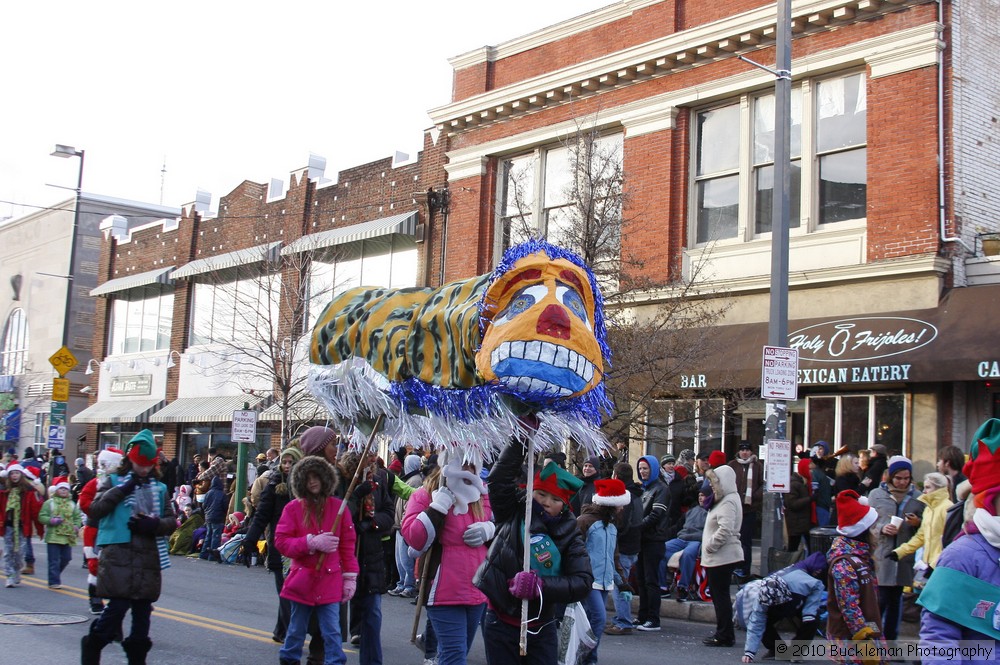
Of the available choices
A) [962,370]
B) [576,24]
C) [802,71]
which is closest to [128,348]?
[576,24]

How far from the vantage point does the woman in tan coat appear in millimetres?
10508

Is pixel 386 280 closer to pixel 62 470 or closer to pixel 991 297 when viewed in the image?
pixel 62 470

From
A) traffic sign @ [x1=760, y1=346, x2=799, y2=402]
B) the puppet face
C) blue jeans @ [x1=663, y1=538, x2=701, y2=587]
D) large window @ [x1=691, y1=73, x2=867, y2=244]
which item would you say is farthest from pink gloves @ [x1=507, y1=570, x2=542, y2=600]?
large window @ [x1=691, y1=73, x2=867, y2=244]

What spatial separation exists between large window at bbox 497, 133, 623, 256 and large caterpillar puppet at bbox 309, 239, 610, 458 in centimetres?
633

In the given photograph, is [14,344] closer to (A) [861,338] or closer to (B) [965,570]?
(A) [861,338]

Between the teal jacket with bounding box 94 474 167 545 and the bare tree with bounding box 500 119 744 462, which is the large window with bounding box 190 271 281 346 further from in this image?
the teal jacket with bounding box 94 474 167 545

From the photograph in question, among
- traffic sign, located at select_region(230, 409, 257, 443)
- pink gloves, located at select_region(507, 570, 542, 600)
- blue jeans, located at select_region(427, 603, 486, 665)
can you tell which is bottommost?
blue jeans, located at select_region(427, 603, 486, 665)

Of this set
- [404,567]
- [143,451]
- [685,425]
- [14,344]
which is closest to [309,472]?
[143,451]

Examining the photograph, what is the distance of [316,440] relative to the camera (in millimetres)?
8203

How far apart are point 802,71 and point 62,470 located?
1722 centimetres

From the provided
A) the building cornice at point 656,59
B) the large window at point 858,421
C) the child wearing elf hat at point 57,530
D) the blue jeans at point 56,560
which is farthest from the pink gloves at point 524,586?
the building cornice at point 656,59

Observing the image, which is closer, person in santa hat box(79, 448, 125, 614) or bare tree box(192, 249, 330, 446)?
person in santa hat box(79, 448, 125, 614)

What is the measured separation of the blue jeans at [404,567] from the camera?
13.5 m

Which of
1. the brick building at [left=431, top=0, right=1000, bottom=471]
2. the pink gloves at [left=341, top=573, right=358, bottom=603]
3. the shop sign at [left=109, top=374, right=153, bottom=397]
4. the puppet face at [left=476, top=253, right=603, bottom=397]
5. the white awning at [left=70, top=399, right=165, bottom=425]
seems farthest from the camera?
the shop sign at [left=109, top=374, right=153, bottom=397]
